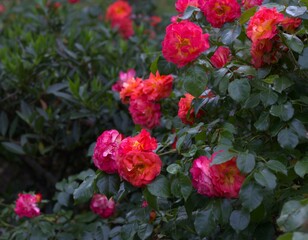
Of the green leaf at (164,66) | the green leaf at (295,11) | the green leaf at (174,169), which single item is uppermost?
the green leaf at (295,11)

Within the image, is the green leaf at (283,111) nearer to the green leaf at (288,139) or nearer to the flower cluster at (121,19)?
the green leaf at (288,139)

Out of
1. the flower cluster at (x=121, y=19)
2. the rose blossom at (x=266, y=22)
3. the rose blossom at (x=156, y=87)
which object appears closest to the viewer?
the rose blossom at (x=266, y=22)

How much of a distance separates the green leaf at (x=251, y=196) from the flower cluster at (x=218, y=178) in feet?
0.22

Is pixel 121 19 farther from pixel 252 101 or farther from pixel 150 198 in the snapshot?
pixel 150 198

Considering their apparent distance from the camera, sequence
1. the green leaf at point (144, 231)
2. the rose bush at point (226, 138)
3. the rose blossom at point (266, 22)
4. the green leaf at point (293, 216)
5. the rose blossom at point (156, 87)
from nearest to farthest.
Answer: the green leaf at point (293, 216)
the rose bush at point (226, 138)
the rose blossom at point (266, 22)
the green leaf at point (144, 231)
the rose blossom at point (156, 87)

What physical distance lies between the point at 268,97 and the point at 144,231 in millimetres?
536

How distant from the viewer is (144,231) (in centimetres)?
170

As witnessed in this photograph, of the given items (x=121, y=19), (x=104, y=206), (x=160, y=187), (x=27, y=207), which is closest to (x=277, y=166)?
(x=160, y=187)

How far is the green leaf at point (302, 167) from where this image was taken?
143cm

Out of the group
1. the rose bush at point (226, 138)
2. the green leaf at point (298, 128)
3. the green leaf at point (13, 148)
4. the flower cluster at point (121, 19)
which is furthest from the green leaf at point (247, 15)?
the flower cluster at point (121, 19)

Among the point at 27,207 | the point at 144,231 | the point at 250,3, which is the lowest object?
the point at 27,207

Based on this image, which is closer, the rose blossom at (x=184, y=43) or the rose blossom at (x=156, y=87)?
the rose blossom at (x=184, y=43)

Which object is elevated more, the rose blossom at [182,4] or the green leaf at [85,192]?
the rose blossom at [182,4]

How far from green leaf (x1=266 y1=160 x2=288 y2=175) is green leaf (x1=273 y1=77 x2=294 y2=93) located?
0.22 metres
